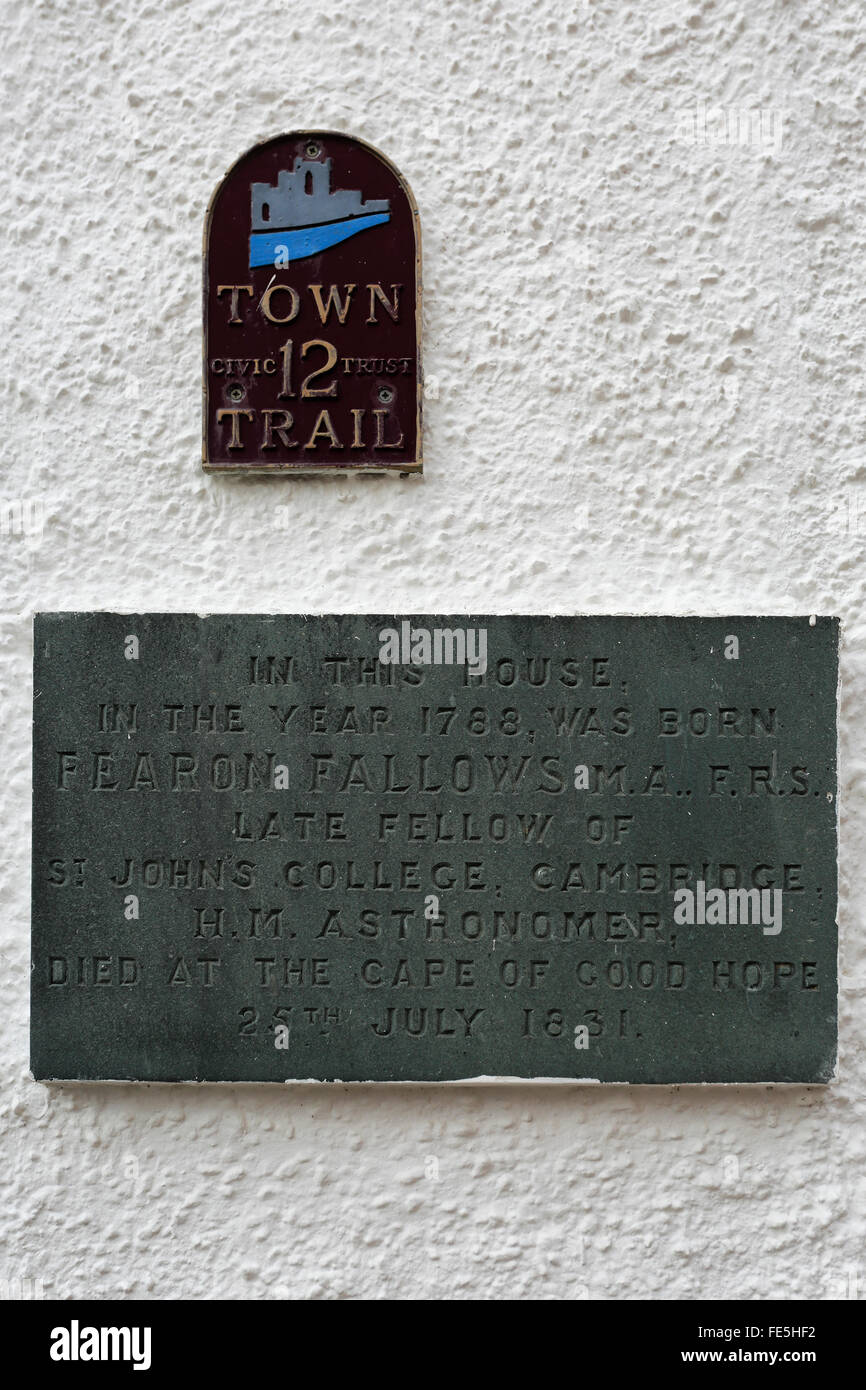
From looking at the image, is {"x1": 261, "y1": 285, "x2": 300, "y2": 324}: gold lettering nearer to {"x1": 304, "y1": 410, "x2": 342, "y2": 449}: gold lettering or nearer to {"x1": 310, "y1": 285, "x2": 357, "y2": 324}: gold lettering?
{"x1": 310, "y1": 285, "x2": 357, "y2": 324}: gold lettering

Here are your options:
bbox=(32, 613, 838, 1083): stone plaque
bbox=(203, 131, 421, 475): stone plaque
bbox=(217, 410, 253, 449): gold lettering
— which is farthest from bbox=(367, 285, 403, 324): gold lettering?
bbox=(32, 613, 838, 1083): stone plaque

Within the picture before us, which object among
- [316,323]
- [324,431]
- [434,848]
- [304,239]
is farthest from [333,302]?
[434,848]

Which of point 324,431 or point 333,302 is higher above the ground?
point 333,302

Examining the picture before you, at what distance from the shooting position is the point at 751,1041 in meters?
2.39

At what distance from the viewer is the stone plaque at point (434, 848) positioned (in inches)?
94.4

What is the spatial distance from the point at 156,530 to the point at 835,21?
1.95m

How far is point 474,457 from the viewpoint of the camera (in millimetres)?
2529

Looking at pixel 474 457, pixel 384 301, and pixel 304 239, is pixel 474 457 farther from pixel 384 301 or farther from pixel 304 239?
pixel 304 239

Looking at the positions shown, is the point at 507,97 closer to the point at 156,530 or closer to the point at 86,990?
the point at 156,530

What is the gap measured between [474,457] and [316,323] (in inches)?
18.7

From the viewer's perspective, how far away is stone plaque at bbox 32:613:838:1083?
94.4 inches

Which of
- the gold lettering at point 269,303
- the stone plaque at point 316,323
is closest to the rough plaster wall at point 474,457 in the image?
the stone plaque at point 316,323

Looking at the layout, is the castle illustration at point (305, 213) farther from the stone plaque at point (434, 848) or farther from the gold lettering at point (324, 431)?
the stone plaque at point (434, 848)

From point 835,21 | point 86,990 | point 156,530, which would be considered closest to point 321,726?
point 156,530
